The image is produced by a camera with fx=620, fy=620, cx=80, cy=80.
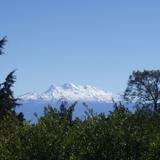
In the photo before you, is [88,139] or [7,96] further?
[7,96]

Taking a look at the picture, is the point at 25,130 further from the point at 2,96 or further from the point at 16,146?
the point at 2,96

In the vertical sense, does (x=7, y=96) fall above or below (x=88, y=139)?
above

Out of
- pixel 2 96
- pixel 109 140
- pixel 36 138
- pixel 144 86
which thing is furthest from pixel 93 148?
pixel 144 86

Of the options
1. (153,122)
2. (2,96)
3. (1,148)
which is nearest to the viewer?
(1,148)

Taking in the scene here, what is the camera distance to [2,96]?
→ 55.1 meters

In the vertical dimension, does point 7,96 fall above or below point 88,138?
above

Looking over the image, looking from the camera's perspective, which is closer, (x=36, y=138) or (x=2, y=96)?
(x=36, y=138)

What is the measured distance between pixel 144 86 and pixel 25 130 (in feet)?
246

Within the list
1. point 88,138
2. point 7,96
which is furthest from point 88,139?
point 7,96

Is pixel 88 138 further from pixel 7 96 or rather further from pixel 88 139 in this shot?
pixel 7 96

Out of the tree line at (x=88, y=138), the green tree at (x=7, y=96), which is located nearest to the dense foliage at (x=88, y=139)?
the tree line at (x=88, y=138)

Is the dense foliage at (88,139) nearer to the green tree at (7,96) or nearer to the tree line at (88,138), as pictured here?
the tree line at (88,138)

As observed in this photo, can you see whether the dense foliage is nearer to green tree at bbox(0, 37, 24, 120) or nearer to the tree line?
the tree line

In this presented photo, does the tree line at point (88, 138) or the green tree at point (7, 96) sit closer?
the tree line at point (88, 138)
